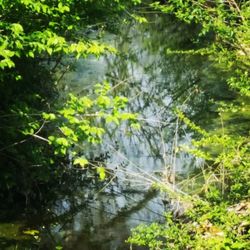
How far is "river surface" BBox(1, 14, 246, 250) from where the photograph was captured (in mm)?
6844

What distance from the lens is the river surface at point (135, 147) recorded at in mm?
6844

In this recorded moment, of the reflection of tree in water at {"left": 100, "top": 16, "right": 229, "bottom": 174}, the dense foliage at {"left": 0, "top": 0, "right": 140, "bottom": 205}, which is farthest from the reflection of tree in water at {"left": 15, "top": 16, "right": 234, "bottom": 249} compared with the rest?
the dense foliage at {"left": 0, "top": 0, "right": 140, "bottom": 205}

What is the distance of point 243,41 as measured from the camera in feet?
23.0

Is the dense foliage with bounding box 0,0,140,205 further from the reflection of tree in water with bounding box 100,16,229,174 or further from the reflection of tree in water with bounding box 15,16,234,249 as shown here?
the reflection of tree in water with bounding box 100,16,229,174

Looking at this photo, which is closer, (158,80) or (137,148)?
(137,148)

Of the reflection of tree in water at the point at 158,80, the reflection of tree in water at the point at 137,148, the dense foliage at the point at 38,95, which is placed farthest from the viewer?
the reflection of tree in water at the point at 158,80

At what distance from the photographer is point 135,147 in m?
9.71

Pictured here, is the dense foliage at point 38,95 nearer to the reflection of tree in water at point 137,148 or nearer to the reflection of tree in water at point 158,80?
the reflection of tree in water at point 137,148

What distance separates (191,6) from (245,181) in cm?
314

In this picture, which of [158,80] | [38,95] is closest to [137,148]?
[38,95]

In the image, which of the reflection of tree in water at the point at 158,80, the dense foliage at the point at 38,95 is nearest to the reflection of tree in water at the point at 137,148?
the reflection of tree in water at the point at 158,80

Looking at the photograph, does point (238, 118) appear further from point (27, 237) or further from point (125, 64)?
point (125, 64)

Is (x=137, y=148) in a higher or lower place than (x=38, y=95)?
lower

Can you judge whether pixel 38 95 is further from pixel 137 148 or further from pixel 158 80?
pixel 158 80
